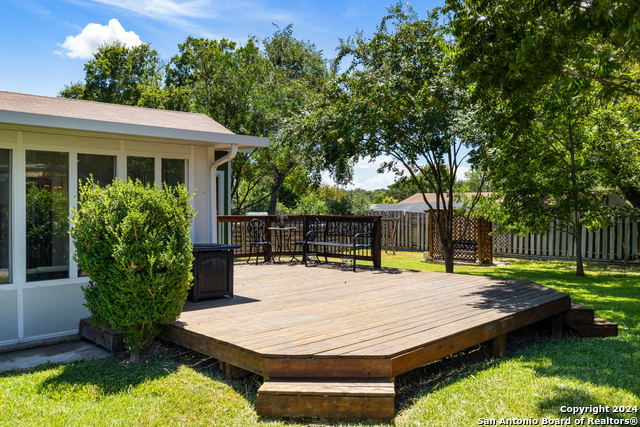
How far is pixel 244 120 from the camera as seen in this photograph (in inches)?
684

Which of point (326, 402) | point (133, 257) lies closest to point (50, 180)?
point (133, 257)

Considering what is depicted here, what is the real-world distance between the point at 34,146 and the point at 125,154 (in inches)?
36.8

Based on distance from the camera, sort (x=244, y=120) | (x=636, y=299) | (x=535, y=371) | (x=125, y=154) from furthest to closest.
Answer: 1. (x=244, y=120)
2. (x=636, y=299)
3. (x=125, y=154)
4. (x=535, y=371)

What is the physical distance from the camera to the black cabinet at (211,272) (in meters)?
5.19

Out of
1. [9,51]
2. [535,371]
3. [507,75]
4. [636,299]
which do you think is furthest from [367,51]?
[9,51]

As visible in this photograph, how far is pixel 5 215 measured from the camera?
4.82 metres

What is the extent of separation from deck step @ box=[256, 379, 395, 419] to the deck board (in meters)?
0.18

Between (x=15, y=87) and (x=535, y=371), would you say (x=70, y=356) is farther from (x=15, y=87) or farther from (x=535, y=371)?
(x=15, y=87)

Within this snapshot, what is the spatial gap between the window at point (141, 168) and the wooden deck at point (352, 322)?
5.79ft

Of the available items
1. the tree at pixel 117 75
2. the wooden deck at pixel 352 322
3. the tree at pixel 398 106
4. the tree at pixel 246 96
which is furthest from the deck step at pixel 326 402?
the tree at pixel 117 75

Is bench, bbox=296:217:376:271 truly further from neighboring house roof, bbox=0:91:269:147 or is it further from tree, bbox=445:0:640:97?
tree, bbox=445:0:640:97

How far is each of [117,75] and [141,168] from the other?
23010 millimetres

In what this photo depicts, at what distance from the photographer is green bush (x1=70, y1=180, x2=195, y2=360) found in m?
3.92

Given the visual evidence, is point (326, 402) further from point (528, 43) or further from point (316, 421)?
point (528, 43)
